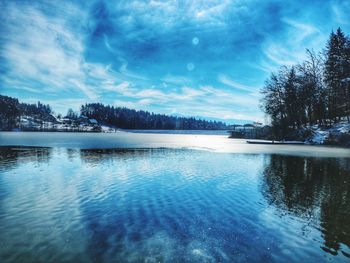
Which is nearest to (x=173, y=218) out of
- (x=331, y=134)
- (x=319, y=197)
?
(x=319, y=197)

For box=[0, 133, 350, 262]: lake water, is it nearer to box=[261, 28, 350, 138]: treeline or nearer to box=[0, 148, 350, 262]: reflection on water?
box=[0, 148, 350, 262]: reflection on water

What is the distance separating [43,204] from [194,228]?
9501 mm

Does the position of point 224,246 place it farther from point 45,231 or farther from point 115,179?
point 115,179

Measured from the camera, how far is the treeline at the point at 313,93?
224ft

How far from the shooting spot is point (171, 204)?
14883 millimetres

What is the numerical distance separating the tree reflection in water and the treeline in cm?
5157

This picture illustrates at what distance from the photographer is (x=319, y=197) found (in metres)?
16.4

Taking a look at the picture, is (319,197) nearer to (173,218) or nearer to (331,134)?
(173,218)

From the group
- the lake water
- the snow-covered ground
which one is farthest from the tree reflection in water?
the snow-covered ground

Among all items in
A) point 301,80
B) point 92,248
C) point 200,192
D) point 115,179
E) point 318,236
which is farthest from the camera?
point 301,80

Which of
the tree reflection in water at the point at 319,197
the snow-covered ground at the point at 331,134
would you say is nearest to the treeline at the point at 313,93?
the snow-covered ground at the point at 331,134

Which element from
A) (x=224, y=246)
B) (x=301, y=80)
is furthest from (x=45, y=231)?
(x=301, y=80)

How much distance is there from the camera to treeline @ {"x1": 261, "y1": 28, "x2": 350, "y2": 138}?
6831 centimetres

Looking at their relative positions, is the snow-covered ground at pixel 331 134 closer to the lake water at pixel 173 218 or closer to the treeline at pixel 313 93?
the treeline at pixel 313 93
